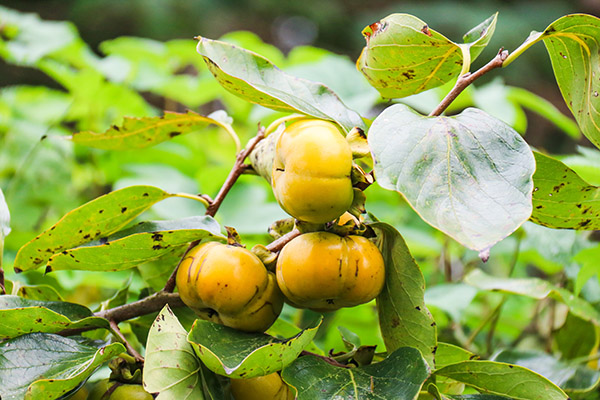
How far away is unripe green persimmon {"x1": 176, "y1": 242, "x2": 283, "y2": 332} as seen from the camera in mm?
396

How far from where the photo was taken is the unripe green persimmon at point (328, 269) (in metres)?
0.39

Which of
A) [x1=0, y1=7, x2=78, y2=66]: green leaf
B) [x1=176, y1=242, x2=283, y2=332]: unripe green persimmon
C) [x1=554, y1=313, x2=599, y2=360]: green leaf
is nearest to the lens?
[x1=176, y1=242, x2=283, y2=332]: unripe green persimmon

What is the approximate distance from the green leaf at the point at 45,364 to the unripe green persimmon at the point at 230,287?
0.07m

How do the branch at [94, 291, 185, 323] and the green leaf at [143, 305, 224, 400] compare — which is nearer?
the green leaf at [143, 305, 224, 400]

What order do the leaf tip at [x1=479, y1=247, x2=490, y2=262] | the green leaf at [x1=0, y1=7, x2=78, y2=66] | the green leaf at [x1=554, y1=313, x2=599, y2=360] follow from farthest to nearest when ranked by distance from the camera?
the green leaf at [x1=0, y1=7, x2=78, y2=66], the green leaf at [x1=554, y1=313, x2=599, y2=360], the leaf tip at [x1=479, y1=247, x2=490, y2=262]

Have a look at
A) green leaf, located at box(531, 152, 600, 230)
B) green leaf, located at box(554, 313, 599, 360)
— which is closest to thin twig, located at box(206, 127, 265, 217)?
green leaf, located at box(531, 152, 600, 230)

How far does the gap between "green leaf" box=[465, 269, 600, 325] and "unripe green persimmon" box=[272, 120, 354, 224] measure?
1.17 feet

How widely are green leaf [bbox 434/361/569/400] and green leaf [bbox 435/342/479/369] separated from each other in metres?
0.05

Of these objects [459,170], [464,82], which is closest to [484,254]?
[459,170]

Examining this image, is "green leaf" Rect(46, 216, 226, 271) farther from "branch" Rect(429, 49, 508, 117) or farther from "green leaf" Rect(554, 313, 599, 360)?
"green leaf" Rect(554, 313, 599, 360)

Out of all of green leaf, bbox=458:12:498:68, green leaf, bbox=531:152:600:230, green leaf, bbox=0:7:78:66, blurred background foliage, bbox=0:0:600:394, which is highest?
green leaf, bbox=458:12:498:68

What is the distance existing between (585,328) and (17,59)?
114 cm

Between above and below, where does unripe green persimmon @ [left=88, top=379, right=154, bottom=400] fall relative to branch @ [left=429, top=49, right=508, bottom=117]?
below

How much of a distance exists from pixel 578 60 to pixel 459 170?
181mm
